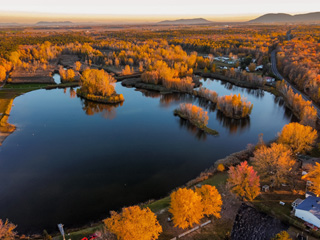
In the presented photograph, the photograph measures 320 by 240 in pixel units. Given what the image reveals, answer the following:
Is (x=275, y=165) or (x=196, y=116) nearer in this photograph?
(x=275, y=165)

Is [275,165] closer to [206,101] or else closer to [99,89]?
[206,101]

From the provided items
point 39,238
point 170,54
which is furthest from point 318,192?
point 170,54

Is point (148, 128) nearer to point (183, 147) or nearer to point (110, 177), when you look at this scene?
point (183, 147)

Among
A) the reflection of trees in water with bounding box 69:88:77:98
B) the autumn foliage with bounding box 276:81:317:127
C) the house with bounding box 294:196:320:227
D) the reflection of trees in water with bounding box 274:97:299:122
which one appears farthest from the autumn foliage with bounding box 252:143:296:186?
the reflection of trees in water with bounding box 69:88:77:98

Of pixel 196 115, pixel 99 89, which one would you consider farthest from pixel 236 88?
pixel 99 89

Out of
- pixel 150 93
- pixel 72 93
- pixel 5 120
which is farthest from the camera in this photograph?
pixel 150 93

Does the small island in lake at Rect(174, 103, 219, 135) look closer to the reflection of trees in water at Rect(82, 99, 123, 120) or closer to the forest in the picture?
the forest
